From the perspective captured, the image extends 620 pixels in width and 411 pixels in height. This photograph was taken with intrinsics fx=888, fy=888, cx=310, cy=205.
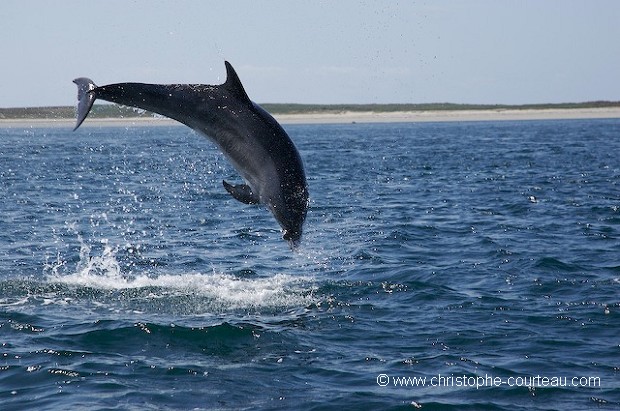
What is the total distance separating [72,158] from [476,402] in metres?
52.9

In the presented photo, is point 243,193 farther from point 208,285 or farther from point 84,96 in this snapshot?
point 208,285

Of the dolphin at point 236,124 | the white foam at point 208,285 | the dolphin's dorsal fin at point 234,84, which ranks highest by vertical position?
the dolphin's dorsal fin at point 234,84

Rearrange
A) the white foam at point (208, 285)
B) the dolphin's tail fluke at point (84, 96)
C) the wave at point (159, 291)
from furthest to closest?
the white foam at point (208, 285) → the wave at point (159, 291) → the dolphin's tail fluke at point (84, 96)

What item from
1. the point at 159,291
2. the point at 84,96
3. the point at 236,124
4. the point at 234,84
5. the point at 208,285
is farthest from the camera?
the point at 208,285

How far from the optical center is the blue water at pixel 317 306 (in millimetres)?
10680

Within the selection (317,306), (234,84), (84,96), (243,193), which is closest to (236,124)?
(234,84)

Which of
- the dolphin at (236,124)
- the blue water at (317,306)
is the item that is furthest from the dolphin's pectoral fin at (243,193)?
the blue water at (317,306)

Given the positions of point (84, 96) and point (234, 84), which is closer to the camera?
point (234, 84)

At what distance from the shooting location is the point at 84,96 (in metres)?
12.1

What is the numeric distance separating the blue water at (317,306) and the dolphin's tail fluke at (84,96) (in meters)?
3.22

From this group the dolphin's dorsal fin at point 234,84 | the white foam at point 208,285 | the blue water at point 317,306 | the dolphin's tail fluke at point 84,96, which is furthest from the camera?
the white foam at point 208,285

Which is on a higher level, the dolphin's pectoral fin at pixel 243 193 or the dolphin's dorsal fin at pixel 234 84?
the dolphin's dorsal fin at pixel 234 84

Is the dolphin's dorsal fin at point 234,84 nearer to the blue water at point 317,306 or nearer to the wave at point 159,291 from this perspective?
the blue water at point 317,306

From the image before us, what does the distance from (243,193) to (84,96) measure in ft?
8.38
